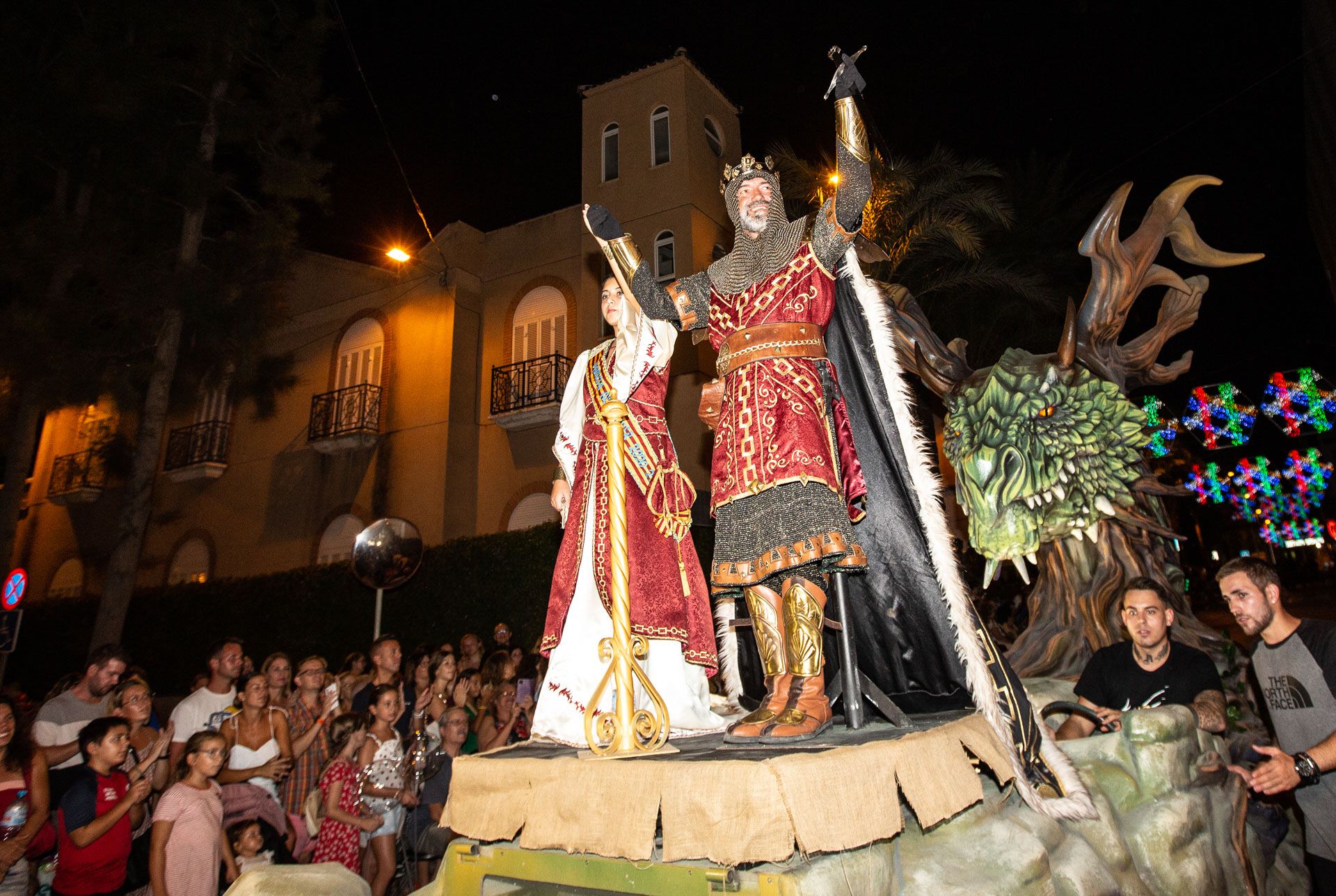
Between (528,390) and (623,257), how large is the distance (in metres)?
12.3

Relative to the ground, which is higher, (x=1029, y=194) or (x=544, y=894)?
(x=1029, y=194)

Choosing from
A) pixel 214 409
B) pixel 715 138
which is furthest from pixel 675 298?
pixel 214 409

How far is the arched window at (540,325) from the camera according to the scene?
1598 cm

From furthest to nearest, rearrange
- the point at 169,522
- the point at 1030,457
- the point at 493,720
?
the point at 169,522
the point at 493,720
the point at 1030,457

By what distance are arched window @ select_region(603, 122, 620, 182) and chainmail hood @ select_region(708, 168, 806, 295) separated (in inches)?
514

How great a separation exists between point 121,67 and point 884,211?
11.2m

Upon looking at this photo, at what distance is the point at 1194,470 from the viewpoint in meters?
21.2

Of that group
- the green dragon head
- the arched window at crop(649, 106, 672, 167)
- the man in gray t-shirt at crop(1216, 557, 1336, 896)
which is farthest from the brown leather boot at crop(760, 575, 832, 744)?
the arched window at crop(649, 106, 672, 167)

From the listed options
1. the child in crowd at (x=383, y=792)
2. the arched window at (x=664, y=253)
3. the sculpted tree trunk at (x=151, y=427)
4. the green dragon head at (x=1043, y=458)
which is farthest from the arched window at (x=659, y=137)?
the child in crowd at (x=383, y=792)

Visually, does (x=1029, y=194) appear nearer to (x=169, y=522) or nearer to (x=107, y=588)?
(x=107, y=588)

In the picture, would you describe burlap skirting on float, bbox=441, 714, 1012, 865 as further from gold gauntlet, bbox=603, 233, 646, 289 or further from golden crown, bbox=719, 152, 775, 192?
golden crown, bbox=719, 152, 775, 192

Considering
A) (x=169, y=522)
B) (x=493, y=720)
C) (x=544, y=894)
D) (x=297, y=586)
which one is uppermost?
(x=169, y=522)

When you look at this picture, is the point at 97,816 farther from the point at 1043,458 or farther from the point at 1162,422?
the point at 1162,422

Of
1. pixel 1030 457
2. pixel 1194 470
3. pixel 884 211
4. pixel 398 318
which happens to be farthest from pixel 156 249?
pixel 1194 470
